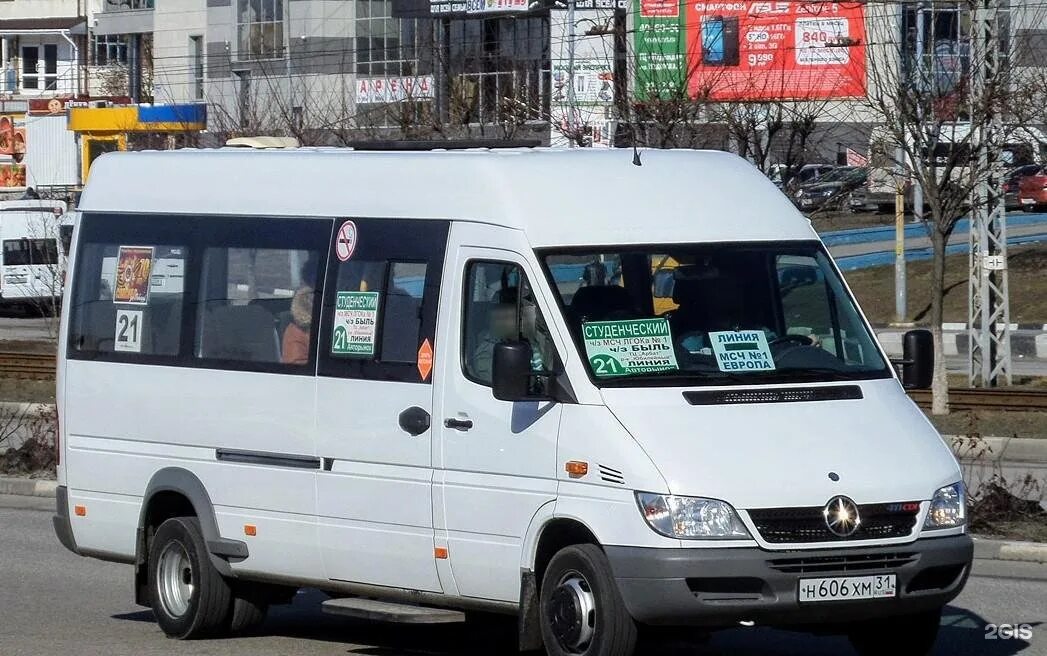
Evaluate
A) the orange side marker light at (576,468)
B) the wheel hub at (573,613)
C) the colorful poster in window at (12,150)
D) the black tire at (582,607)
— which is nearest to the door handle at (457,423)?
Result: the orange side marker light at (576,468)

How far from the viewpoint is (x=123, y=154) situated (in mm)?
10594

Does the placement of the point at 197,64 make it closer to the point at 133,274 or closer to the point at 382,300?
the point at 133,274

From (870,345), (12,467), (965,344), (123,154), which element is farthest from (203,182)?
(965,344)

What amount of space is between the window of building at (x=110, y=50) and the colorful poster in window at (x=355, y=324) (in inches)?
3282

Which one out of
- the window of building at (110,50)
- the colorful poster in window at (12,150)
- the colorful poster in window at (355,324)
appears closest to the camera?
the colorful poster in window at (355,324)

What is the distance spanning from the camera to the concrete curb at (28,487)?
54.6 ft

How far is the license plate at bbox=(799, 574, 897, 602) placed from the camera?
23.4ft

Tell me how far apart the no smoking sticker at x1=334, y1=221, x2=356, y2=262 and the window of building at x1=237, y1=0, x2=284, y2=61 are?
61128 mm

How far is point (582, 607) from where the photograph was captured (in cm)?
744

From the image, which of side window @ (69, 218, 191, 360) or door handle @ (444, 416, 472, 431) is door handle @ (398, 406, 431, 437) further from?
side window @ (69, 218, 191, 360)

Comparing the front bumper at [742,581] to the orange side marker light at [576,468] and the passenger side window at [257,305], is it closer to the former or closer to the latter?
the orange side marker light at [576,468]

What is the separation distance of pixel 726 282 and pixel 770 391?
76cm

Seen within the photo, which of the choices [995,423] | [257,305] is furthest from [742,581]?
[995,423]

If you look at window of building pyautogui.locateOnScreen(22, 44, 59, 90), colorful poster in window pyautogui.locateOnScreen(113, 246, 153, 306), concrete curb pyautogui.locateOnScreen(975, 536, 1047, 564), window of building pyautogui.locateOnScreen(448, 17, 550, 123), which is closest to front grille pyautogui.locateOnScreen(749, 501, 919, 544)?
colorful poster in window pyautogui.locateOnScreen(113, 246, 153, 306)
